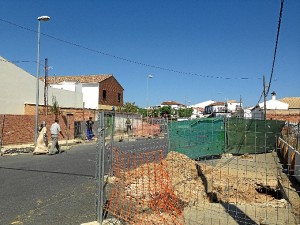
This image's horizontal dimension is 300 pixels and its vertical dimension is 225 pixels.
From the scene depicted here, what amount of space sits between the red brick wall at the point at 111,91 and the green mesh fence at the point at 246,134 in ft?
94.3

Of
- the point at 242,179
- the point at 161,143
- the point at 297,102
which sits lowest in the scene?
the point at 242,179

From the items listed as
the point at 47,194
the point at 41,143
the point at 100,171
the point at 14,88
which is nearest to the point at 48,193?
the point at 47,194

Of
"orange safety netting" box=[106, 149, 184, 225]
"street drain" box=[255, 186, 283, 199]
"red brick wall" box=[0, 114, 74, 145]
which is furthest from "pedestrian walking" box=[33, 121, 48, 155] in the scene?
"street drain" box=[255, 186, 283, 199]

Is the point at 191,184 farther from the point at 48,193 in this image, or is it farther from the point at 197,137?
the point at 197,137

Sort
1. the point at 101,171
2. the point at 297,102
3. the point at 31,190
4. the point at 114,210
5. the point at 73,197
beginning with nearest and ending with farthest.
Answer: the point at 101,171 → the point at 114,210 → the point at 73,197 → the point at 31,190 → the point at 297,102

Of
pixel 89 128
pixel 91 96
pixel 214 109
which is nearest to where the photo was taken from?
pixel 89 128

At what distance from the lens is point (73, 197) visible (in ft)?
24.3

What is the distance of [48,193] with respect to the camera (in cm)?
774

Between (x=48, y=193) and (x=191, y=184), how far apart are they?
4.07 meters

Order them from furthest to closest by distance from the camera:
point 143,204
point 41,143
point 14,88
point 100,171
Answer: point 14,88 → point 41,143 → point 143,204 → point 100,171

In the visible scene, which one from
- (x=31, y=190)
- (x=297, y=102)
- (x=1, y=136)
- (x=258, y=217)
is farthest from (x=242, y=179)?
(x=297, y=102)

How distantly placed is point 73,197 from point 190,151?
8.60 m

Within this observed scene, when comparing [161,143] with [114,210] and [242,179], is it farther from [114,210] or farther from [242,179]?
[114,210]

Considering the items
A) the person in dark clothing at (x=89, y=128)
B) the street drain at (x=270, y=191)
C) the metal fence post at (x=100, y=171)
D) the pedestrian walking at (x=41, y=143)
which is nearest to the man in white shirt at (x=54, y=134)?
the pedestrian walking at (x=41, y=143)
